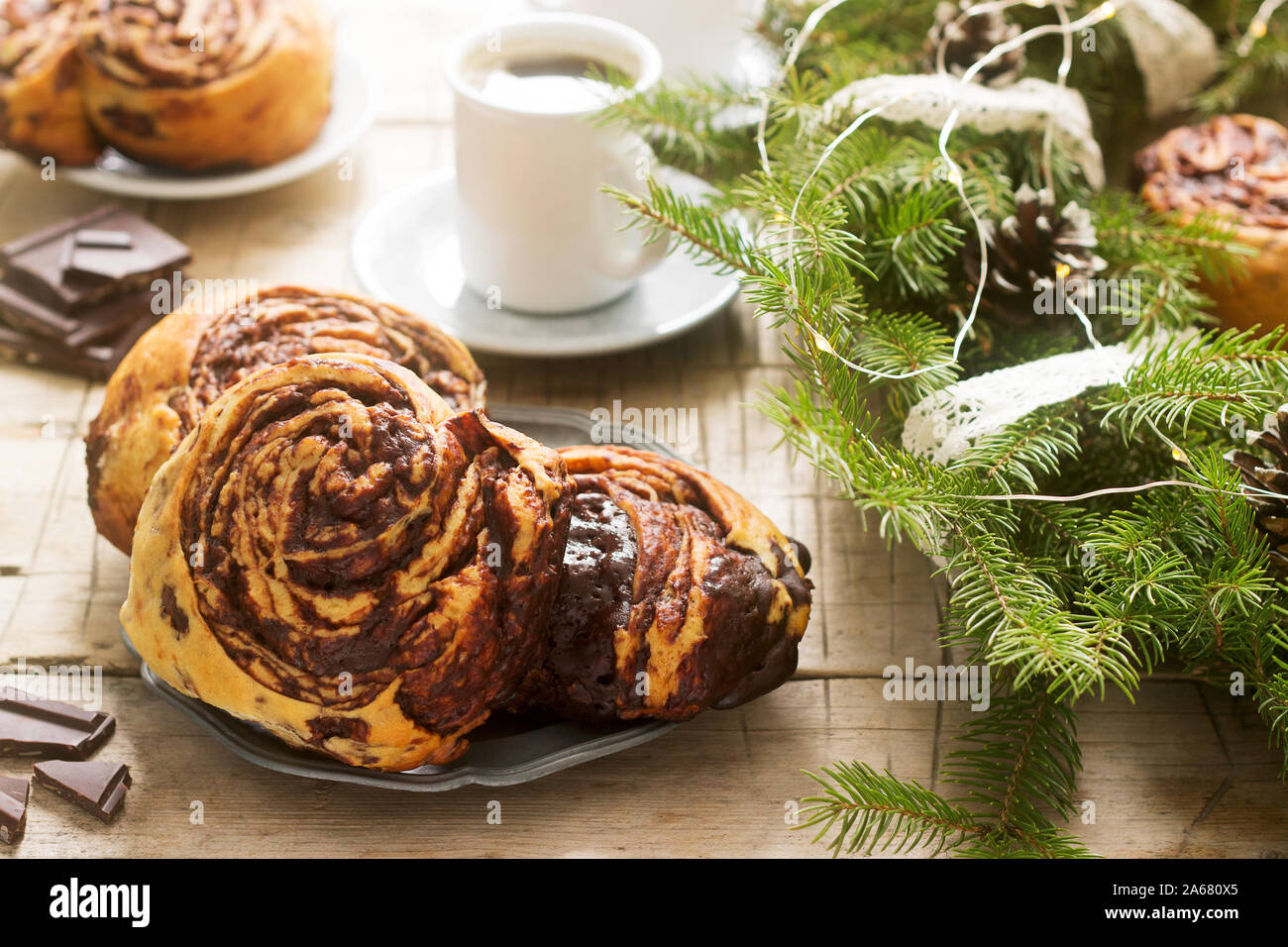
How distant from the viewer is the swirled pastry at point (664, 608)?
0.82 m

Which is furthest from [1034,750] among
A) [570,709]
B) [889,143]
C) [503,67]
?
[503,67]

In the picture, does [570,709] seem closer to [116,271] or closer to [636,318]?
[636,318]

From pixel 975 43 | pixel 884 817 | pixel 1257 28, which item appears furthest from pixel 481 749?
pixel 1257 28

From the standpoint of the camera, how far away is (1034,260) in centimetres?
104

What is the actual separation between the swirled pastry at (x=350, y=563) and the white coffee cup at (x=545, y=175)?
1.39 feet

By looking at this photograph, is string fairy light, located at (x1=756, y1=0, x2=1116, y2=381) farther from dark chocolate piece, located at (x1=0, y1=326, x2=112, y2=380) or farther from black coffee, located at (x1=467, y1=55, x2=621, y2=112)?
dark chocolate piece, located at (x1=0, y1=326, x2=112, y2=380)

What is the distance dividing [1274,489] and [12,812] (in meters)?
0.89

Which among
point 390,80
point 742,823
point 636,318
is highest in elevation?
point 390,80

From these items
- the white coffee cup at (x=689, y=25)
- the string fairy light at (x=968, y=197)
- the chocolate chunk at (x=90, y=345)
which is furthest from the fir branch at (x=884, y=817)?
the white coffee cup at (x=689, y=25)

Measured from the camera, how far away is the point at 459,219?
125 centimetres

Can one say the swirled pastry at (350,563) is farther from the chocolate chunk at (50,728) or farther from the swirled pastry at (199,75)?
the swirled pastry at (199,75)

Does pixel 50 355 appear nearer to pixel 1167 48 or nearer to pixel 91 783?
pixel 91 783

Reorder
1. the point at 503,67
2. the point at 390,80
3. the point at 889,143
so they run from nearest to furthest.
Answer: the point at 889,143 → the point at 503,67 → the point at 390,80

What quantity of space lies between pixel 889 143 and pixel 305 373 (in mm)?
578
